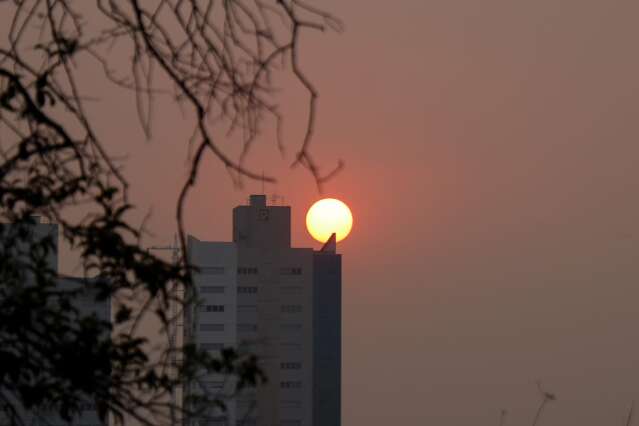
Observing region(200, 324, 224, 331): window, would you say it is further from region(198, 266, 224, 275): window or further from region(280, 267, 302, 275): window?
region(280, 267, 302, 275): window

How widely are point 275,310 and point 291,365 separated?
2.94 meters

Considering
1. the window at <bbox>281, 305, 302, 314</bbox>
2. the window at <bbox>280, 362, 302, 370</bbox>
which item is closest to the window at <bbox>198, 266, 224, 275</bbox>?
the window at <bbox>281, 305, 302, 314</bbox>

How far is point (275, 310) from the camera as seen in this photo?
3182 inches

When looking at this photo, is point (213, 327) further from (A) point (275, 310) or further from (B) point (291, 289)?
(B) point (291, 289)

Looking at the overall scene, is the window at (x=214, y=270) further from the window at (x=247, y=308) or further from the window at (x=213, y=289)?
the window at (x=247, y=308)

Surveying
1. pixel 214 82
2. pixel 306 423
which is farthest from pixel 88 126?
pixel 306 423

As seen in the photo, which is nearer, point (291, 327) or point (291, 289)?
point (291, 327)

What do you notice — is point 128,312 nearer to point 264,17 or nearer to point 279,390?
point 264,17

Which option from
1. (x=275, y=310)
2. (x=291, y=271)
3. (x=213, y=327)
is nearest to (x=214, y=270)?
(x=213, y=327)

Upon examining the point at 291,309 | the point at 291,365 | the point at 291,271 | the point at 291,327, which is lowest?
the point at 291,365

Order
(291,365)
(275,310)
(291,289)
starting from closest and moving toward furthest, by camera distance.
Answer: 1. (291,365)
2. (275,310)
3. (291,289)

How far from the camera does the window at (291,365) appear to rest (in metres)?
79.9

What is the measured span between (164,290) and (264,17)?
0.75 m

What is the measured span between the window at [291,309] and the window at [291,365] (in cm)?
266
